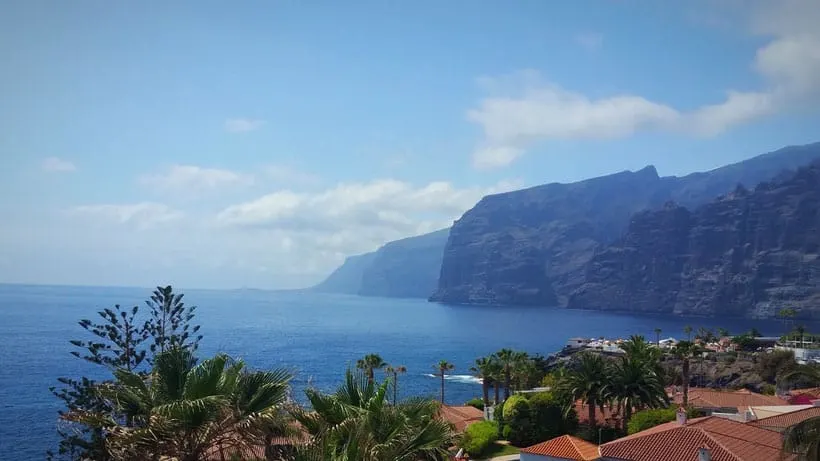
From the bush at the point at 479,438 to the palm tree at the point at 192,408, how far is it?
25.9 metres

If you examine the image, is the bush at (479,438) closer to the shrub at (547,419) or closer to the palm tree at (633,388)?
the shrub at (547,419)

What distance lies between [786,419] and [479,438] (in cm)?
1508

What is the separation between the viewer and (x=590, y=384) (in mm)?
36750

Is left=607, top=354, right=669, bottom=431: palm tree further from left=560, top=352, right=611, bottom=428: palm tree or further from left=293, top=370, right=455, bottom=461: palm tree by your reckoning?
left=293, top=370, right=455, bottom=461: palm tree

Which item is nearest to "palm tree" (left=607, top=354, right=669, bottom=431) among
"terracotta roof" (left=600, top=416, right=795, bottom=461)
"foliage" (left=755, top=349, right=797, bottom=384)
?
"terracotta roof" (left=600, top=416, right=795, bottom=461)

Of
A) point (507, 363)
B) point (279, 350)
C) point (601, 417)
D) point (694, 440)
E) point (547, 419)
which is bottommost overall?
point (279, 350)

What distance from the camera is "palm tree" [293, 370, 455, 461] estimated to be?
9352 mm

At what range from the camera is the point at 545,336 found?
590 feet

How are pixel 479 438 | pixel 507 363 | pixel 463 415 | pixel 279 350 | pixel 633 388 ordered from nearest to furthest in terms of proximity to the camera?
1. pixel 479 438
2. pixel 633 388
3. pixel 463 415
4. pixel 507 363
5. pixel 279 350

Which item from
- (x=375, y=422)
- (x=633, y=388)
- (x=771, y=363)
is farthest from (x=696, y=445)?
(x=771, y=363)

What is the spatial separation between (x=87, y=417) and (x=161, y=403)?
1133 mm

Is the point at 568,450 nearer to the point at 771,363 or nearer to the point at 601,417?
the point at 601,417

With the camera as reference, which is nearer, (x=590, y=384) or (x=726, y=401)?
(x=590, y=384)

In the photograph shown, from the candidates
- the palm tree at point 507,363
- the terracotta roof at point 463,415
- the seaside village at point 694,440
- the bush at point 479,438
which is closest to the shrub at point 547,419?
the seaside village at point 694,440
